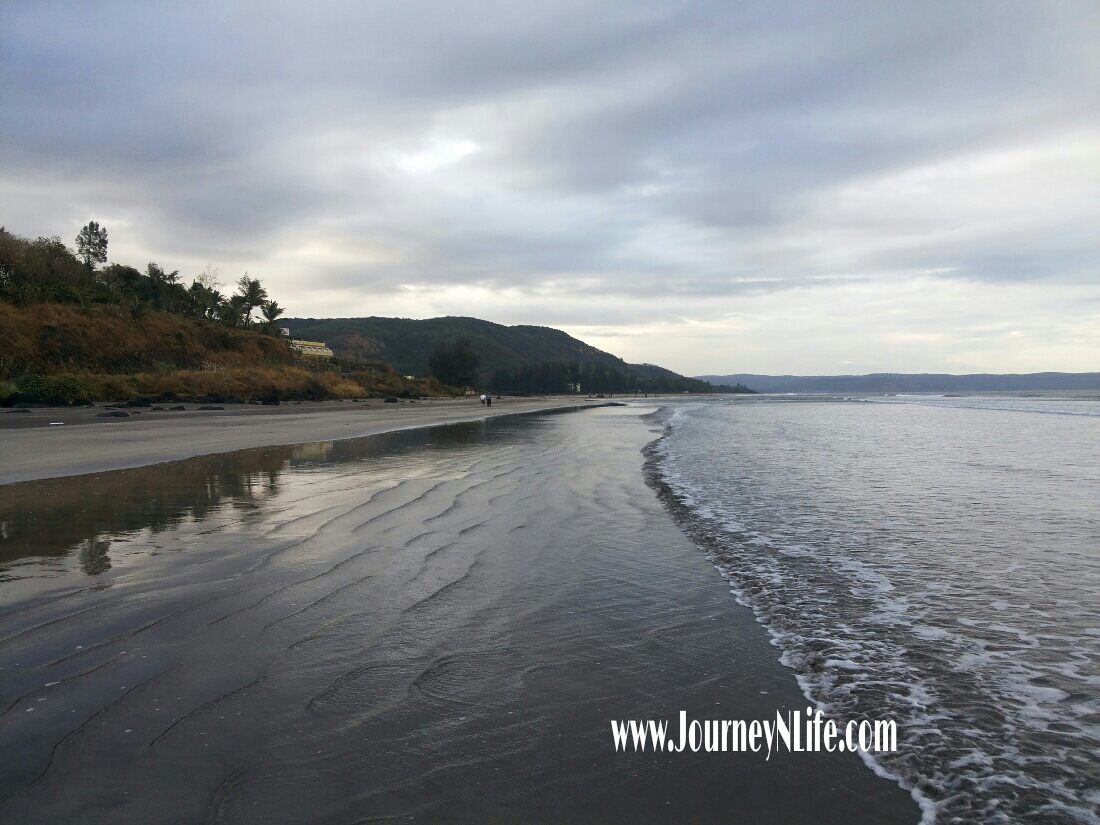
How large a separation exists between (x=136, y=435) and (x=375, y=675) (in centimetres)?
1801

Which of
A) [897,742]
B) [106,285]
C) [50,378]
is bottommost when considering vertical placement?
[897,742]

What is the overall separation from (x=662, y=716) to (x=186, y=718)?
2376mm

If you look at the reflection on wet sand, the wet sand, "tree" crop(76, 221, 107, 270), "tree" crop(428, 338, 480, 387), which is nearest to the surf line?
the wet sand

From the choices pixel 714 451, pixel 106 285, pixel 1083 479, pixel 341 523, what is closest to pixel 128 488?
pixel 341 523

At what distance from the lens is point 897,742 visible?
3.14 meters

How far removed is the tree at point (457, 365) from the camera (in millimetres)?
90688

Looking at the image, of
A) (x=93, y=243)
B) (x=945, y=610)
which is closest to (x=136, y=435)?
(x=945, y=610)

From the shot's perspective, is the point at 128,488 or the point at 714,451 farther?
the point at 714,451

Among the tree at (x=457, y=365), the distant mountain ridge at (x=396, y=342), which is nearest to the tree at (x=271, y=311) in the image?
the tree at (x=457, y=365)

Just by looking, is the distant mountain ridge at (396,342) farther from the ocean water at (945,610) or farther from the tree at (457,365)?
A: the ocean water at (945,610)

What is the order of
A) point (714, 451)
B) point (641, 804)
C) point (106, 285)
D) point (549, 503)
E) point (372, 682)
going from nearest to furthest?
point (641, 804) < point (372, 682) < point (549, 503) < point (714, 451) < point (106, 285)

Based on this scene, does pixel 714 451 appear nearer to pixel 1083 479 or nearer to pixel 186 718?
pixel 1083 479

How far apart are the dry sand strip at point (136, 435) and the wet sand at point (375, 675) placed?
206 inches

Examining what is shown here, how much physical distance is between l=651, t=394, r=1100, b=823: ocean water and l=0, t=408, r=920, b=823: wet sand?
0.35 meters
